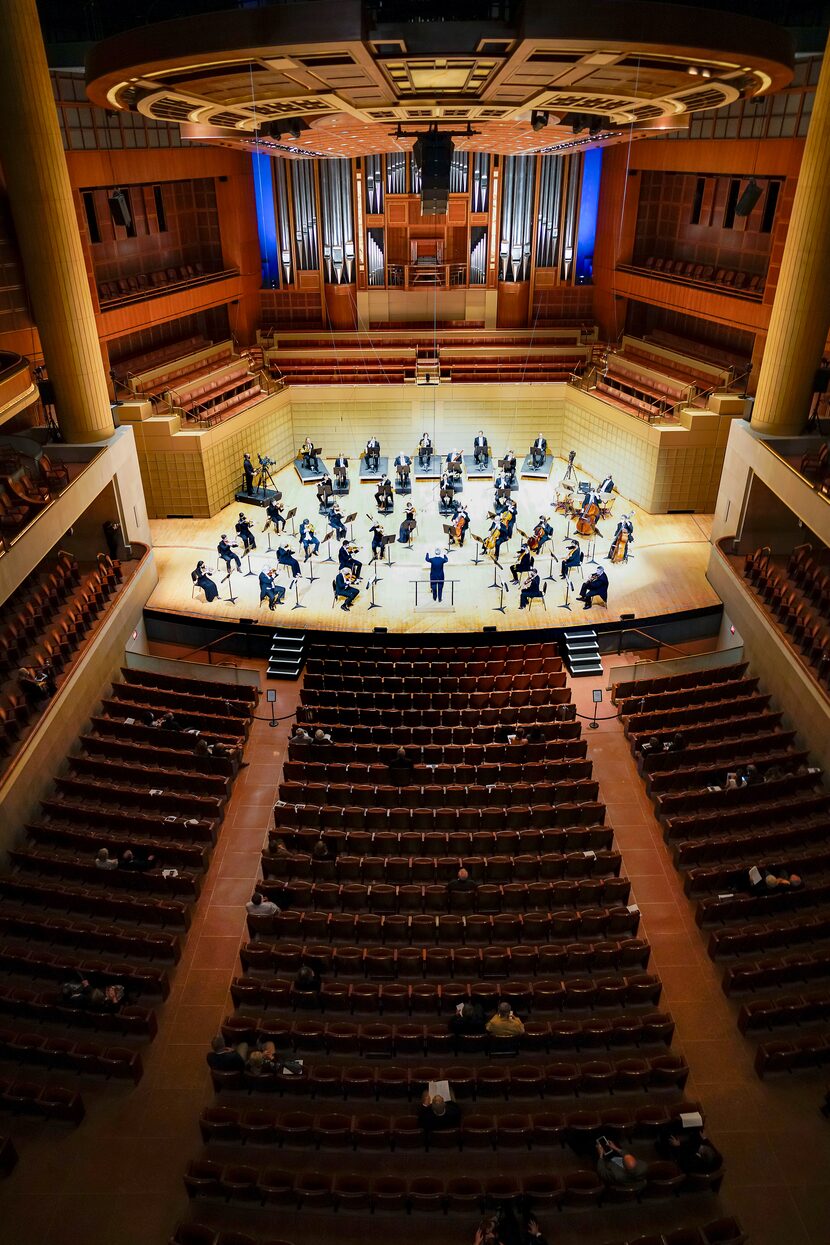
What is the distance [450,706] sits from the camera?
10977 millimetres

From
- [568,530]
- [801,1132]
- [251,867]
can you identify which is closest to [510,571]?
[568,530]

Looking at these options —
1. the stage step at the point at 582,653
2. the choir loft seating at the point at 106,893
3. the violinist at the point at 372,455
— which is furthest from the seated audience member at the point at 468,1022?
the violinist at the point at 372,455

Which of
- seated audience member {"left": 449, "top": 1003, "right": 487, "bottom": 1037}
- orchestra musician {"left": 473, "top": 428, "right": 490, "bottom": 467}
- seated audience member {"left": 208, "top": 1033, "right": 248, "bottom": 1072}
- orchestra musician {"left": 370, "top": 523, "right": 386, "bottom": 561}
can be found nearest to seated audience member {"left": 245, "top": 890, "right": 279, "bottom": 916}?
seated audience member {"left": 208, "top": 1033, "right": 248, "bottom": 1072}

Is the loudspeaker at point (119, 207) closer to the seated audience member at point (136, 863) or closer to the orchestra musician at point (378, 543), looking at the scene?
the orchestra musician at point (378, 543)

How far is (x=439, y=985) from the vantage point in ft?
23.8

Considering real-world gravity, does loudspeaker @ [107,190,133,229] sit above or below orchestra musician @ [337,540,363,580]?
above

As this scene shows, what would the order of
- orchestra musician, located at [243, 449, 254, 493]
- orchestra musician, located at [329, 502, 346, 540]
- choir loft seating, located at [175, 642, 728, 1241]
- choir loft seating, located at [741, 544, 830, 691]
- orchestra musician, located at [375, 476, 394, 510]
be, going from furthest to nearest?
orchestra musician, located at [243, 449, 254, 493] < orchestra musician, located at [375, 476, 394, 510] < orchestra musician, located at [329, 502, 346, 540] < choir loft seating, located at [741, 544, 830, 691] < choir loft seating, located at [175, 642, 728, 1241]

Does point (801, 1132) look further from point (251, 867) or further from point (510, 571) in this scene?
point (510, 571)

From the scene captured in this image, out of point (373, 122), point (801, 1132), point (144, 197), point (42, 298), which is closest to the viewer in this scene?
point (801, 1132)

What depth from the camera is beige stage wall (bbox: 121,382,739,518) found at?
15.5 metres

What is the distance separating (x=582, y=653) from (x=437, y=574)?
8.42 ft

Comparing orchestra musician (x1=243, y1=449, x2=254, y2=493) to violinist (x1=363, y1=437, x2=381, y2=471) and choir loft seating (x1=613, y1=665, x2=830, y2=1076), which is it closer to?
violinist (x1=363, y1=437, x2=381, y2=471)

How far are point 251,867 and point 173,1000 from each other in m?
1.70

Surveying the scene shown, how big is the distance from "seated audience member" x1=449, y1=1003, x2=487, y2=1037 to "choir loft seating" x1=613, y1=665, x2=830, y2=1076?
2.31 m
